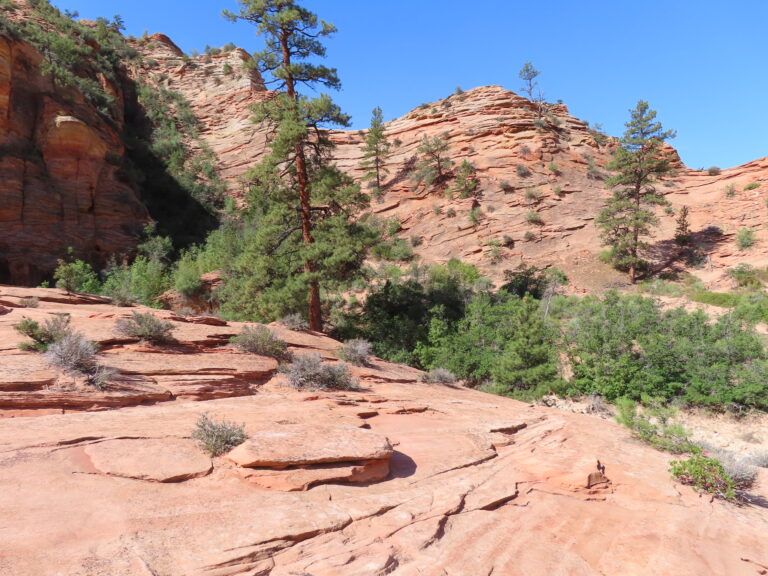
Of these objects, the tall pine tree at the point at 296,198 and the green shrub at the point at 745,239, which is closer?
the tall pine tree at the point at 296,198

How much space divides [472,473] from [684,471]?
244cm

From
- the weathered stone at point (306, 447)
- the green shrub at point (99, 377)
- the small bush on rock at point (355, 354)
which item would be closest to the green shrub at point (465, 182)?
the small bush on rock at point (355, 354)

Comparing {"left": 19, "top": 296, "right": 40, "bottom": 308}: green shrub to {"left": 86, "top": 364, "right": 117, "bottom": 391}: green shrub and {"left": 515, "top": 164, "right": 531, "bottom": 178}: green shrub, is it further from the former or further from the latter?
{"left": 515, "top": 164, "right": 531, "bottom": 178}: green shrub

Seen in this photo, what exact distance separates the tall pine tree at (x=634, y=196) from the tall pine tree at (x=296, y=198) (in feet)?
54.6

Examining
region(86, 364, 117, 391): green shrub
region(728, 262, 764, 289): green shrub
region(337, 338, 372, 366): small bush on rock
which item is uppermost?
region(728, 262, 764, 289): green shrub

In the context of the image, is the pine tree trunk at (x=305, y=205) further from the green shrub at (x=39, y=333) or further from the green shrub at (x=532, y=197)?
the green shrub at (x=532, y=197)

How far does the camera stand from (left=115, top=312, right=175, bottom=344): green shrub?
22.4 feet

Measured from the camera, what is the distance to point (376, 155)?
1341 inches

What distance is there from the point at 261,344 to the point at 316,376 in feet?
4.78

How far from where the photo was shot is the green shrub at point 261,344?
7.71 metres

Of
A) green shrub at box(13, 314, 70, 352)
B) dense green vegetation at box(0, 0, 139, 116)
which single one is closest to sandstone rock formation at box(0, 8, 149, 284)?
dense green vegetation at box(0, 0, 139, 116)

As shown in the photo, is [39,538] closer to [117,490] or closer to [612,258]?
[117,490]

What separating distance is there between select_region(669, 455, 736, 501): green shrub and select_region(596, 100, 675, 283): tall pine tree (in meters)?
20.8

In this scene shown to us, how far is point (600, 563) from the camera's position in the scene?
10.8 ft
